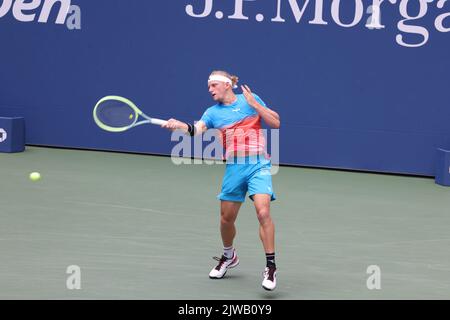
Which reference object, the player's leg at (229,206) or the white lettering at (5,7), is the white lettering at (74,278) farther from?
the white lettering at (5,7)

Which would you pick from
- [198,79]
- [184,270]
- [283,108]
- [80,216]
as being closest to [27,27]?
[198,79]

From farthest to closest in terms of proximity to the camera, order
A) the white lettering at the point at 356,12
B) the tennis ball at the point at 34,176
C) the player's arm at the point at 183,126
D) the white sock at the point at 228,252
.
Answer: the white lettering at the point at 356,12 → the tennis ball at the point at 34,176 → the white sock at the point at 228,252 → the player's arm at the point at 183,126

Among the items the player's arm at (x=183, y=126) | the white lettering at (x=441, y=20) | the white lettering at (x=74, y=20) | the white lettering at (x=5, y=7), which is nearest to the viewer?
the player's arm at (x=183, y=126)

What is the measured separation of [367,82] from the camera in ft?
39.7

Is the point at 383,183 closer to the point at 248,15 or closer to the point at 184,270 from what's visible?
the point at 248,15

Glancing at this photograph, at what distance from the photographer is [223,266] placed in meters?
7.68

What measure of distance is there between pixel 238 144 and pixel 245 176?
26 cm

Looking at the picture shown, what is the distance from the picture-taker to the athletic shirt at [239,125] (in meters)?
7.50

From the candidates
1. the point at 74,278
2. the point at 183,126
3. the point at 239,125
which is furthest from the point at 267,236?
the point at 74,278

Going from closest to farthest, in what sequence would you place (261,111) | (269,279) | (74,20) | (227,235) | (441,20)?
(269,279) < (261,111) < (227,235) < (441,20) < (74,20)

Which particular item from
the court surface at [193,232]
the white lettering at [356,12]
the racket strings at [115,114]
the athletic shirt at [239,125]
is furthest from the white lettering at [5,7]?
the athletic shirt at [239,125]

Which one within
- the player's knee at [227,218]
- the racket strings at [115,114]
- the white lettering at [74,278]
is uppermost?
the racket strings at [115,114]

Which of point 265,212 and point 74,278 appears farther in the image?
point 74,278

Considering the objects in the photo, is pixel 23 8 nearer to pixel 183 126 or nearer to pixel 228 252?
pixel 183 126
